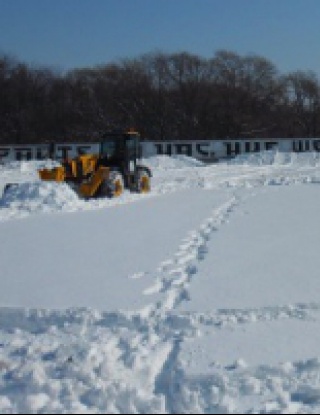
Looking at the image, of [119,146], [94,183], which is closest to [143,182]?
[119,146]

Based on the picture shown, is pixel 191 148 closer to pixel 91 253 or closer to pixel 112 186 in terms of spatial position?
pixel 112 186

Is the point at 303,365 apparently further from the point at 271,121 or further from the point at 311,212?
the point at 271,121

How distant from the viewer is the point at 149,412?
4.06m

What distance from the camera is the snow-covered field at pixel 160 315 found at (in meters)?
4.34

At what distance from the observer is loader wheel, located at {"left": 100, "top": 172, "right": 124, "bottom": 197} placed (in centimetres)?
1656

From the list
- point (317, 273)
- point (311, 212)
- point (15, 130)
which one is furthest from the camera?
point (15, 130)

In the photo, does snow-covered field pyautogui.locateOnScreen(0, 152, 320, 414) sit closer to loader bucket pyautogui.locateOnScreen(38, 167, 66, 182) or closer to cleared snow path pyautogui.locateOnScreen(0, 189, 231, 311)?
cleared snow path pyautogui.locateOnScreen(0, 189, 231, 311)

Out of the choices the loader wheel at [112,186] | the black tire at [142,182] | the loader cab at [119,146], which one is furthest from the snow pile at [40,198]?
the black tire at [142,182]

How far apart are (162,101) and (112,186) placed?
46.9 metres

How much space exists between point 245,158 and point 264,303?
3176 centimetres

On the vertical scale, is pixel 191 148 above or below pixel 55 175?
above

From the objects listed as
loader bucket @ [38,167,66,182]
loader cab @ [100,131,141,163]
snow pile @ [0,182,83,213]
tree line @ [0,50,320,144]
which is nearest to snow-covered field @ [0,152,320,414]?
snow pile @ [0,182,83,213]

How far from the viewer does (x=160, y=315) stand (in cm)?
609

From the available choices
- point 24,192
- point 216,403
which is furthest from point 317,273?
point 24,192
